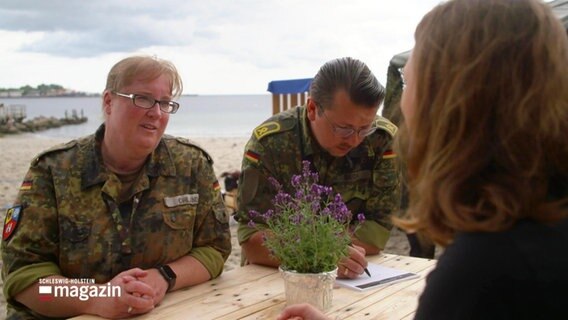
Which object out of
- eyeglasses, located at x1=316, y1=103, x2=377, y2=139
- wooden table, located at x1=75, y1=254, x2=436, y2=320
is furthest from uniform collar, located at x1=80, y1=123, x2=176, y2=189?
eyeglasses, located at x1=316, y1=103, x2=377, y2=139

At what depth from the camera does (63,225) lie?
215 centimetres

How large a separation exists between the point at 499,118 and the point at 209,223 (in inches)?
63.5

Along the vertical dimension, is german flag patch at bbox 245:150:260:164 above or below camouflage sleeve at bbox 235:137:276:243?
above

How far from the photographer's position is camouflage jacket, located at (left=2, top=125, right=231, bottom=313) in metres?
2.10

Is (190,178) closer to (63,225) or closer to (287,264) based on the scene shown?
(63,225)

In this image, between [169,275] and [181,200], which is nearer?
[169,275]

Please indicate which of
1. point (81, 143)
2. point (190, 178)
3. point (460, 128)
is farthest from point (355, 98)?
point (460, 128)

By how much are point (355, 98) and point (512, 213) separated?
1.61 m

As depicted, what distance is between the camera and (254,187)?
2.64 meters

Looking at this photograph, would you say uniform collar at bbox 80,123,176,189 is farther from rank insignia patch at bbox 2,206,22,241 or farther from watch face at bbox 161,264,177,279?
watch face at bbox 161,264,177,279

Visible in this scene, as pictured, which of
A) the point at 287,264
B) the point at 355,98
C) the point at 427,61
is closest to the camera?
the point at 427,61

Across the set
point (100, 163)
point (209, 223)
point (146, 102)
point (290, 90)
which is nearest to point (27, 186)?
point (100, 163)

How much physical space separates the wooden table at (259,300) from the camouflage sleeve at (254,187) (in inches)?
14.1

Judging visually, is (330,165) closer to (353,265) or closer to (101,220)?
(353,265)
